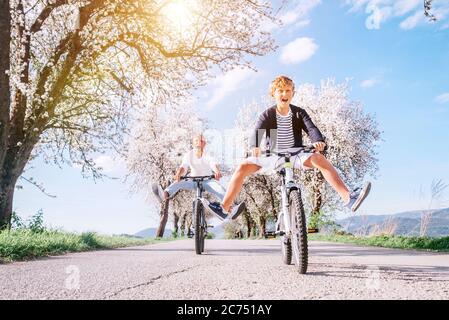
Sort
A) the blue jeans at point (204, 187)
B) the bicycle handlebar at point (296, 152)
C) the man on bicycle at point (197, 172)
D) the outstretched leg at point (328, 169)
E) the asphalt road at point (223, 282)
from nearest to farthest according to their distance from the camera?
the asphalt road at point (223, 282)
the bicycle handlebar at point (296, 152)
the outstretched leg at point (328, 169)
the blue jeans at point (204, 187)
the man on bicycle at point (197, 172)

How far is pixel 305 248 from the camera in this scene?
15.8 feet

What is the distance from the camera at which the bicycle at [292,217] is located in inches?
189

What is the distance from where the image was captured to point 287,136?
546 centimetres

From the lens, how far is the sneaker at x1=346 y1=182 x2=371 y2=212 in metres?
5.21

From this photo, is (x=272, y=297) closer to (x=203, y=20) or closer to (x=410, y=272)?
(x=410, y=272)

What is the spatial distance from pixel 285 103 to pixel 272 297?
259 cm

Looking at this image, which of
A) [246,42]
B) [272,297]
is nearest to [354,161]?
[246,42]

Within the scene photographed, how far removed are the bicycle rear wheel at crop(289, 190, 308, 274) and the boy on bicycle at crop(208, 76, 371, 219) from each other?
471mm

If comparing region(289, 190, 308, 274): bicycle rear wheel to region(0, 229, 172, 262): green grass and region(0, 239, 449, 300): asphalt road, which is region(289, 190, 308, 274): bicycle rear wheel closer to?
region(0, 239, 449, 300): asphalt road

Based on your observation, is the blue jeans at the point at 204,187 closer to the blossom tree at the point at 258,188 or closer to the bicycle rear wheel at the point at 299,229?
the bicycle rear wheel at the point at 299,229

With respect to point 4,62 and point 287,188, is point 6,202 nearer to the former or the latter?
point 4,62

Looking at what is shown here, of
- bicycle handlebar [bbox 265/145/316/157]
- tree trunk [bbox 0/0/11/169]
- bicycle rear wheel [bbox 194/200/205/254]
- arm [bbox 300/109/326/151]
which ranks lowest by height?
bicycle rear wheel [bbox 194/200/205/254]

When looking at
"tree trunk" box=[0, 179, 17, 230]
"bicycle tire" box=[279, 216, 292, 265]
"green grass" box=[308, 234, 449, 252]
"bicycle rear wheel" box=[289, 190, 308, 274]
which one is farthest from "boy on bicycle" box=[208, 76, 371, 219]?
"tree trunk" box=[0, 179, 17, 230]

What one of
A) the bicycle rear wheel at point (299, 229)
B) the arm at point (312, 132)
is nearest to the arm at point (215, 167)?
the arm at point (312, 132)
